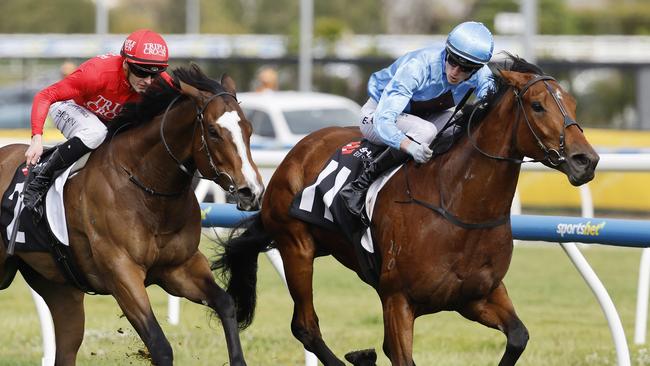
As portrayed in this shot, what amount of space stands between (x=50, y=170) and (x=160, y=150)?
2.05 feet

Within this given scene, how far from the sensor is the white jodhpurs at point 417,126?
20.4 feet

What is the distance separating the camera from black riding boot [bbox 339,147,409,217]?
6.19m

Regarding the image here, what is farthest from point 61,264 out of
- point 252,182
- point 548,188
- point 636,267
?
point 548,188

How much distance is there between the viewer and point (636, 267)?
40.3ft

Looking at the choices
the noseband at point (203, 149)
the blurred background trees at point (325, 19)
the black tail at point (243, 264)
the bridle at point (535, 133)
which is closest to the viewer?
the bridle at point (535, 133)

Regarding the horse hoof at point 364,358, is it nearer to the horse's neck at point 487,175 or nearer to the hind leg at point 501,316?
the hind leg at point 501,316

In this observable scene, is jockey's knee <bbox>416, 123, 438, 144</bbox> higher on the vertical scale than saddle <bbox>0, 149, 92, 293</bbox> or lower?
higher

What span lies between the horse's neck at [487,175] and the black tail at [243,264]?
1564mm

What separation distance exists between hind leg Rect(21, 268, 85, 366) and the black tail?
782 mm

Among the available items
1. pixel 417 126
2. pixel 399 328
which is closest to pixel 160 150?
pixel 417 126

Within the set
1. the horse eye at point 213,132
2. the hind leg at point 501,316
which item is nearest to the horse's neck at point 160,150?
the horse eye at point 213,132

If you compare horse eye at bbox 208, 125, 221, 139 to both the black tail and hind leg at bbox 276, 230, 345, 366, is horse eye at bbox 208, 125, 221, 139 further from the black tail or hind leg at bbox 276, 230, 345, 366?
the black tail

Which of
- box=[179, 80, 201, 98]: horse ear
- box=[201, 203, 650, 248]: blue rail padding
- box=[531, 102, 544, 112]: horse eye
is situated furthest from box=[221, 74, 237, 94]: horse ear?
box=[201, 203, 650, 248]: blue rail padding

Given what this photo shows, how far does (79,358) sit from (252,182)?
2.62 m
